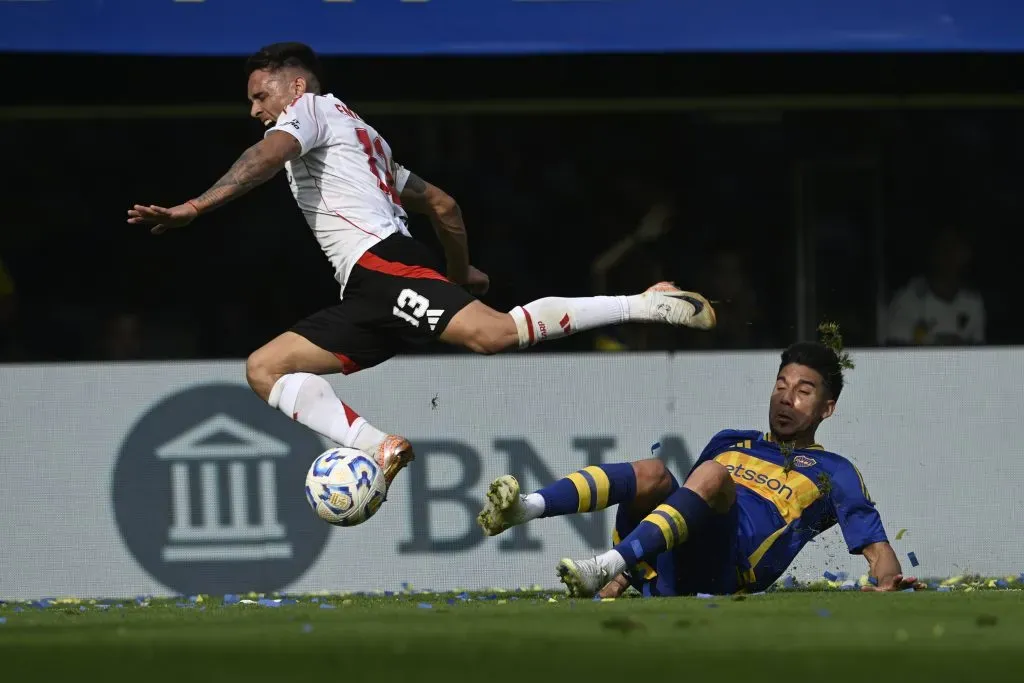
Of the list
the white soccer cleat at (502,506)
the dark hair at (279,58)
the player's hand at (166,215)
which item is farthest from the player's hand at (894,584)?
the dark hair at (279,58)

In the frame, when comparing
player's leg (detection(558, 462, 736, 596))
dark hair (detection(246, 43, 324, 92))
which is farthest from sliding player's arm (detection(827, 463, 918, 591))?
dark hair (detection(246, 43, 324, 92))

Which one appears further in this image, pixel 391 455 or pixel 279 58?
pixel 279 58

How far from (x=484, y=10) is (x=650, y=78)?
58.4 inches

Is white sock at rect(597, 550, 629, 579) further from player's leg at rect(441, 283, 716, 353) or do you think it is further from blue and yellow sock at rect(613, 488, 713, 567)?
player's leg at rect(441, 283, 716, 353)

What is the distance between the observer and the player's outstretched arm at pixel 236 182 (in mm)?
5594

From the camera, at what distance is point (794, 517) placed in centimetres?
589

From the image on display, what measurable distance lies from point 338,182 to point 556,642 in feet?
8.88

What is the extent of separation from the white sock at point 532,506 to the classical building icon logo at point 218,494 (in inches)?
97.2

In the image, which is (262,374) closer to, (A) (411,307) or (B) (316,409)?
(B) (316,409)

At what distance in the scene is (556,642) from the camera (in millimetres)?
4055

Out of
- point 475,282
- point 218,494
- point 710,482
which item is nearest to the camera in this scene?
point 710,482

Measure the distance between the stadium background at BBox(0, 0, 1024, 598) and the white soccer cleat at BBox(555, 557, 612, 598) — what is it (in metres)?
2.55

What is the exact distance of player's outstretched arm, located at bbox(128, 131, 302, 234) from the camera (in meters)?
5.59

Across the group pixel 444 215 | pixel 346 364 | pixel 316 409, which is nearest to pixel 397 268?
pixel 346 364
